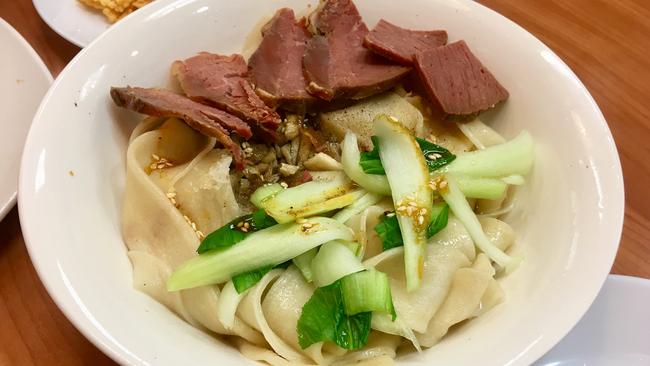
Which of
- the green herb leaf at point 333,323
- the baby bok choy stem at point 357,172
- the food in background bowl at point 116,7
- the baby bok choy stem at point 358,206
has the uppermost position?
the food in background bowl at point 116,7

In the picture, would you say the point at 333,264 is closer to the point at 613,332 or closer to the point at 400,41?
the point at 400,41

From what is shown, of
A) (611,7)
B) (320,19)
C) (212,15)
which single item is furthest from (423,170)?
(611,7)

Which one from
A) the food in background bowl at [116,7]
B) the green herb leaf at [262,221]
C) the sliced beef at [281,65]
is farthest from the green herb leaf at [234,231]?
the food in background bowl at [116,7]

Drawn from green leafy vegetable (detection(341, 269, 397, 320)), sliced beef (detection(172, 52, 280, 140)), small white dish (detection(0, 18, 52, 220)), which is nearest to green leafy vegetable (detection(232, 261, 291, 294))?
green leafy vegetable (detection(341, 269, 397, 320))

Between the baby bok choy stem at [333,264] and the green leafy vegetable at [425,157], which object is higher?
the green leafy vegetable at [425,157]

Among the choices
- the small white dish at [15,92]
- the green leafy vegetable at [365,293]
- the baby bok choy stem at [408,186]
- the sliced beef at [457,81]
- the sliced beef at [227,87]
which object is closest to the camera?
the green leafy vegetable at [365,293]

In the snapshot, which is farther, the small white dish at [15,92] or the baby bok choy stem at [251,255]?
the small white dish at [15,92]

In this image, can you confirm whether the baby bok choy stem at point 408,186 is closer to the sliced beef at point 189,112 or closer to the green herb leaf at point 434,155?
the green herb leaf at point 434,155

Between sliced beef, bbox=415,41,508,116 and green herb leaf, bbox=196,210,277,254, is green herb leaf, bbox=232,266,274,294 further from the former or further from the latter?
sliced beef, bbox=415,41,508,116

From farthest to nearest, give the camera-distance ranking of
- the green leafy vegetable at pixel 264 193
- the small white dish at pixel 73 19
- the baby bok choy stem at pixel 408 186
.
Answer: the small white dish at pixel 73 19 < the green leafy vegetable at pixel 264 193 < the baby bok choy stem at pixel 408 186

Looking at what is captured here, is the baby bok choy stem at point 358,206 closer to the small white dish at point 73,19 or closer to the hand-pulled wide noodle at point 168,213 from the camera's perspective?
the hand-pulled wide noodle at point 168,213
